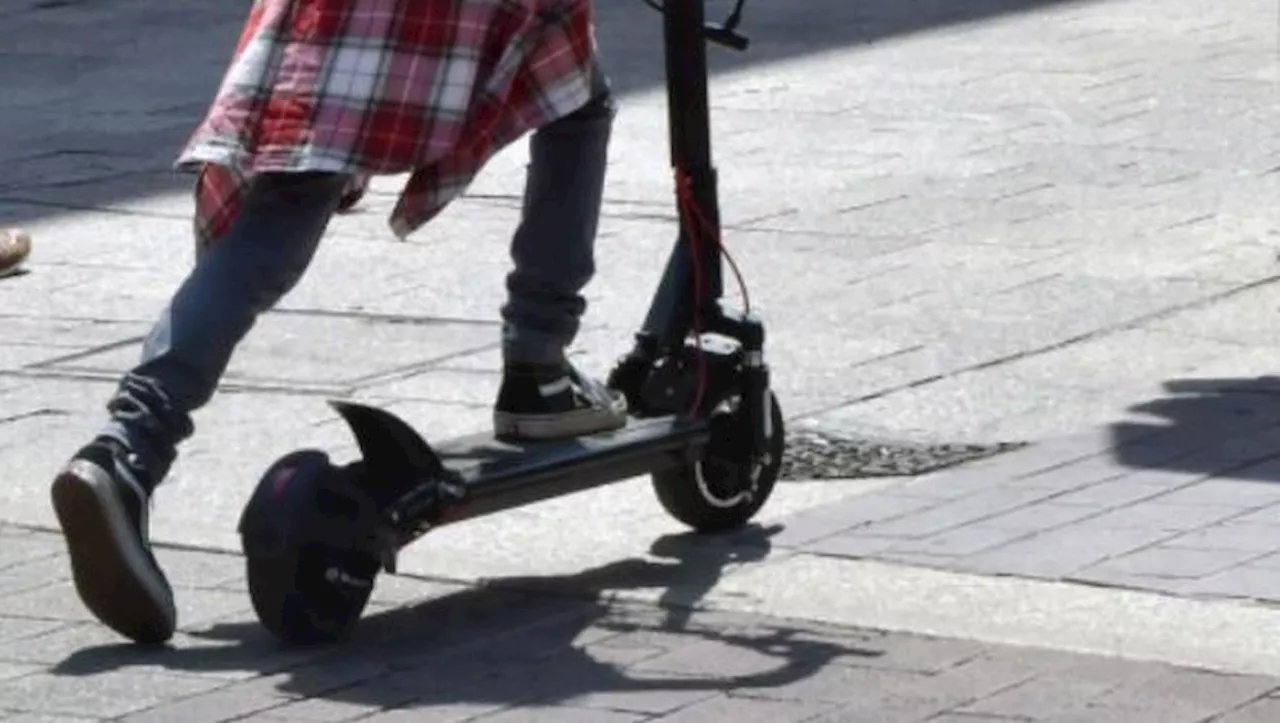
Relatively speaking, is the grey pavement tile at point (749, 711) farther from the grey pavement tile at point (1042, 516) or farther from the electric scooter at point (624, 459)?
the grey pavement tile at point (1042, 516)

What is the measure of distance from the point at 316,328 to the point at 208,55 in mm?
5110

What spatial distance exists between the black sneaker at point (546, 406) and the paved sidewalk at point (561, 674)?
291mm

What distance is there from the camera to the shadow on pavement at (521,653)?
17.4ft

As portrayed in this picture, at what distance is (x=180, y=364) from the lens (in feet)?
18.3

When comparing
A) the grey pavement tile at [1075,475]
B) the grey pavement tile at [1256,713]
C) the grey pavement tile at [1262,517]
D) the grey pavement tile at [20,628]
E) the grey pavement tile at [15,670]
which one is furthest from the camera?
the grey pavement tile at [1075,475]

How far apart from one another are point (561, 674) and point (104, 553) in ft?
2.43

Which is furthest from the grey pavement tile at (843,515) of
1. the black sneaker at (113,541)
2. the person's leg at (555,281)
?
the black sneaker at (113,541)

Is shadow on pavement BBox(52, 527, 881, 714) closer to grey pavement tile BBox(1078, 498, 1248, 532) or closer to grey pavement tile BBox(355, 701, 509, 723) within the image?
grey pavement tile BBox(355, 701, 509, 723)

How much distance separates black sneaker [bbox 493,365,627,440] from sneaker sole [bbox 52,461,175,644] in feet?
2.54

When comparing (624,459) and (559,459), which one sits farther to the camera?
(624,459)

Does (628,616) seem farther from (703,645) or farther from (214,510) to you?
(214,510)

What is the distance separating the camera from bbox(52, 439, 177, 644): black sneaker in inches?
212

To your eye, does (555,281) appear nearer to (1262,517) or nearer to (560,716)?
(560,716)

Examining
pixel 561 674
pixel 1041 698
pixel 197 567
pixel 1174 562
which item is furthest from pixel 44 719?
pixel 1174 562
